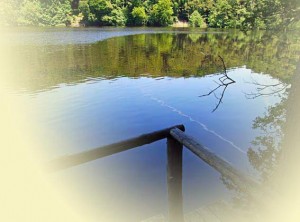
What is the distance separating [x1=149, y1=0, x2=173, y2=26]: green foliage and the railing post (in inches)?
3743

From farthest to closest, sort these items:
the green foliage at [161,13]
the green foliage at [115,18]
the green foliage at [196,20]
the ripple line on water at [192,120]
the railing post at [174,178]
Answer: the green foliage at [161,13], the green foliage at [196,20], the green foliage at [115,18], the ripple line on water at [192,120], the railing post at [174,178]

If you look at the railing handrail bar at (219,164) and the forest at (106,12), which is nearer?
the railing handrail bar at (219,164)

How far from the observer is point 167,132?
11.0ft

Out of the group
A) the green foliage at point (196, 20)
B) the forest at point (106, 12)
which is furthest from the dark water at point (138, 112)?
the green foliage at point (196, 20)

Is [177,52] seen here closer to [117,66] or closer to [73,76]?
[117,66]

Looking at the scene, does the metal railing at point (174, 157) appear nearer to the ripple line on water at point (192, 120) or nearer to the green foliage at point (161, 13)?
the ripple line on water at point (192, 120)

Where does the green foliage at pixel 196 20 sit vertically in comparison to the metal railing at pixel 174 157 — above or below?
above

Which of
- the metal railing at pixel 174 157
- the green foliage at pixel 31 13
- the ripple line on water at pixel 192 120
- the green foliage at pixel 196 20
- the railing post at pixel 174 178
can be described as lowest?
the ripple line on water at pixel 192 120

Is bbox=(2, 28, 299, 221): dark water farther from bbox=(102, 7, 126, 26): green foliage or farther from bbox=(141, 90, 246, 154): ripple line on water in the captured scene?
bbox=(102, 7, 126, 26): green foliage

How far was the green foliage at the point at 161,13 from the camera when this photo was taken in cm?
9369

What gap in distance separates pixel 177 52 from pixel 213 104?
71.7ft

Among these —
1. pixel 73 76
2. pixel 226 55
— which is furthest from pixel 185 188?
pixel 226 55

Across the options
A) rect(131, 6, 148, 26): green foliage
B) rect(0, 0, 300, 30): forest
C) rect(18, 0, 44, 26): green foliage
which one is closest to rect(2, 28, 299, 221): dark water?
rect(0, 0, 300, 30): forest

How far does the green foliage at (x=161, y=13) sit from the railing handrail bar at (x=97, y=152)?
95.7m
